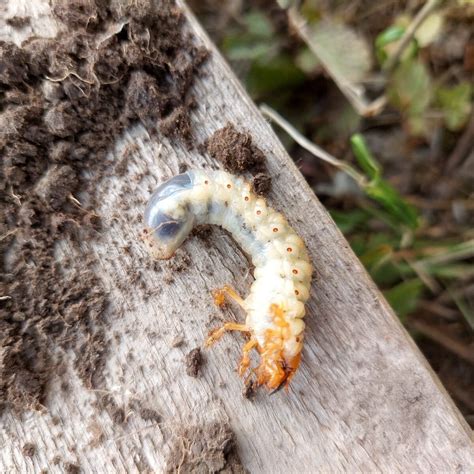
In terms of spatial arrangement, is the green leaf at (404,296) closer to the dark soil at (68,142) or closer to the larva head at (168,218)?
the larva head at (168,218)

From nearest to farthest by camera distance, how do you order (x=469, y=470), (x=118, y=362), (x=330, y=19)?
(x=469, y=470) → (x=118, y=362) → (x=330, y=19)

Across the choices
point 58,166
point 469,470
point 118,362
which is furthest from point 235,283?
point 469,470

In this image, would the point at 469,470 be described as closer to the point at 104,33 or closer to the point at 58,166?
the point at 58,166

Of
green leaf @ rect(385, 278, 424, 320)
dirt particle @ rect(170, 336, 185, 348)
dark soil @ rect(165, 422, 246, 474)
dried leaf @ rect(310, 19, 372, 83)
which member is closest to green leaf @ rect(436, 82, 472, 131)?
dried leaf @ rect(310, 19, 372, 83)

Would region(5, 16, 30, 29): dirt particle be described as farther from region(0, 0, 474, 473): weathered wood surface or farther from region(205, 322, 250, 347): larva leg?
region(205, 322, 250, 347): larva leg

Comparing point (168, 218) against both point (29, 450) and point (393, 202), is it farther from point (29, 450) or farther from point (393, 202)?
point (393, 202)

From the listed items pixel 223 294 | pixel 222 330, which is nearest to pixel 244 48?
pixel 223 294
